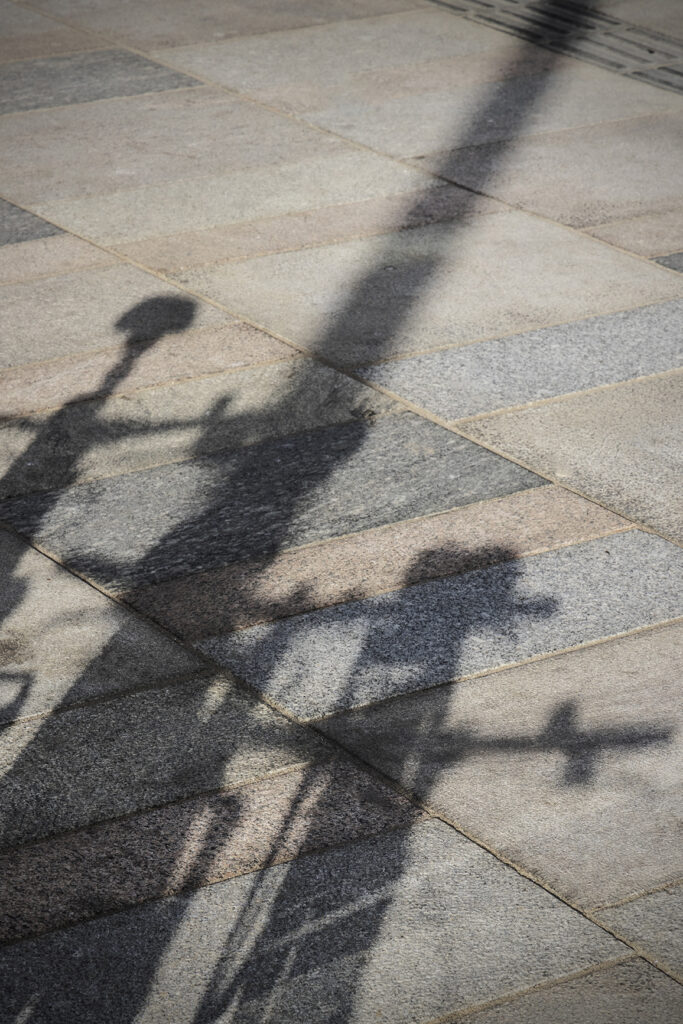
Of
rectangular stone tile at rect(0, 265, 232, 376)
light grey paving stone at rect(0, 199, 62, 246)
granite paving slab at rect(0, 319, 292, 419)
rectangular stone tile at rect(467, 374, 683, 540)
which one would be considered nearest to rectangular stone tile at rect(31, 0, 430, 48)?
light grey paving stone at rect(0, 199, 62, 246)

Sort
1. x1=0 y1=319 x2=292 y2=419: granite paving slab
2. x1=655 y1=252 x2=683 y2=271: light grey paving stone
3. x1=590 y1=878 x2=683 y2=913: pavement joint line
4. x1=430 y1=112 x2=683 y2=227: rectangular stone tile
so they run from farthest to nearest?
x1=430 y1=112 x2=683 y2=227: rectangular stone tile
x1=655 y1=252 x2=683 y2=271: light grey paving stone
x1=0 y1=319 x2=292 y2=419: granite paving slab
x1=590 y1=878 x2=683 y2=913: pavement joint line

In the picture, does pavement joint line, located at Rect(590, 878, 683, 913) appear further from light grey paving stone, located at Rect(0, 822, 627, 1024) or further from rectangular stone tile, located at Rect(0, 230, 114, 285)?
rectangular stone tile, located at Rect(0, 230, 114, 285)

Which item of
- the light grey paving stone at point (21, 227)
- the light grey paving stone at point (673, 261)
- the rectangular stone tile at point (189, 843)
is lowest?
the light grey paving stone at point (21, 227)

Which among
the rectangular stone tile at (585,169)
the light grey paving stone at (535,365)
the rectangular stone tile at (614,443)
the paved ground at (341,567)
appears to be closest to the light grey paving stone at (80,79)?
the paved ground at (341,567)

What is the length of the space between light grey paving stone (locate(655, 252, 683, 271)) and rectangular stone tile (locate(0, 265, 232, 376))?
2902 millimetres

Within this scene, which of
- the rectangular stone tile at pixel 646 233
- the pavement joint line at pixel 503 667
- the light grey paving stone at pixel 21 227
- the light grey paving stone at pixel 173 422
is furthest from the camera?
the light grey paving stone at pixel 21 227

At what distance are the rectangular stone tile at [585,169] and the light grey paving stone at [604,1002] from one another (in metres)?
6.33

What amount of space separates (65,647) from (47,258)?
4181 millimetres

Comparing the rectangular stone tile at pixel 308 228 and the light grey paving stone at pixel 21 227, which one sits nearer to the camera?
the rectangular stone tile at pixel 308 228

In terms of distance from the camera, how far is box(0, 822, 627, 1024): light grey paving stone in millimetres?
3594

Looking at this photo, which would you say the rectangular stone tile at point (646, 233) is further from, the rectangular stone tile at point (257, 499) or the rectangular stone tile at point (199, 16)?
the rectangular stone tile at point (199, 16)

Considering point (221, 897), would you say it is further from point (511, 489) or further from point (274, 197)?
point (274, 197)

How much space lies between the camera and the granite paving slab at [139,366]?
6.95 metres

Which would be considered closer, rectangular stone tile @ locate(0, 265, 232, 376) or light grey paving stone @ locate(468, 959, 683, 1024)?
light grey paving stone @ locate(468, 959, 683, 1024)
